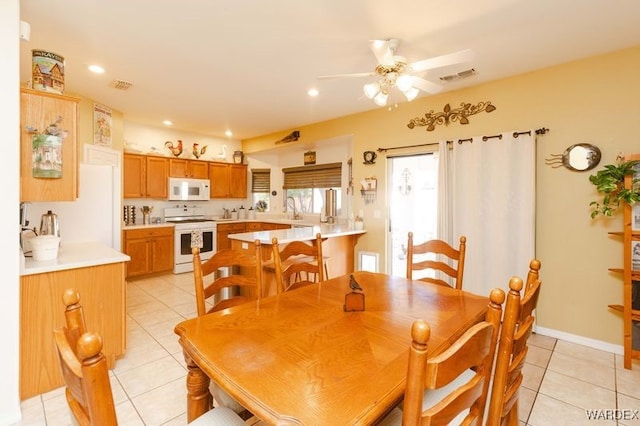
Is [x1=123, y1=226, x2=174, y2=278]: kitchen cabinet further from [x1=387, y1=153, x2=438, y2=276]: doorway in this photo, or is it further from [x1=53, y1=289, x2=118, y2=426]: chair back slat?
[x1=53, y1=289, x2=118, y2=426]: chair back slat

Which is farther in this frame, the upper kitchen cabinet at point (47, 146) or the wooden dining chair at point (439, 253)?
the wooden dining chair at point (439, 253)

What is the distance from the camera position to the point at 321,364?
1008 mm

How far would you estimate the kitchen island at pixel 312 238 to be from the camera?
3133 millimetres

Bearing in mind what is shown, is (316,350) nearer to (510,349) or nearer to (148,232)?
(510,349)

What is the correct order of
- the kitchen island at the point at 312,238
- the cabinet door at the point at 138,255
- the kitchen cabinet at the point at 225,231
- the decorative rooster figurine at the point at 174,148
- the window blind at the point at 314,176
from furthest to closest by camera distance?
the kitchen cabinet at the point at 225,231 → the decorative rooster figurine at the point at 174,148 → the window blind at the point at 314,176 → the cabinet door at the point at 138,255 → the kitchen island at the point at 312,238

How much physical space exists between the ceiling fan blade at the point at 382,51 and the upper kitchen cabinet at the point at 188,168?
4579 mm

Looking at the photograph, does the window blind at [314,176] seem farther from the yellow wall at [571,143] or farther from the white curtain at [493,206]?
the yellow wall at [571,143]

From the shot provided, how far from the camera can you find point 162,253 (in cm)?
512

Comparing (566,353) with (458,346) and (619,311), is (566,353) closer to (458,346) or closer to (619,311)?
(619,311)

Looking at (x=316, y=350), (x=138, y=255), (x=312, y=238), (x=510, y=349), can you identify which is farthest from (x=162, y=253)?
(x=510, y=349)

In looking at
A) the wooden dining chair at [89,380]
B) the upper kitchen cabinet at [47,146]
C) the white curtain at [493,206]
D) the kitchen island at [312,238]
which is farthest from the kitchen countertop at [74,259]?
the white curtain at [493,206]

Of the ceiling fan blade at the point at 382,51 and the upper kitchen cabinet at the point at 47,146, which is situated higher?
the ceiling fan blade at the point at 382,51

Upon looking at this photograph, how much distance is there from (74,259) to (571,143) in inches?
170
